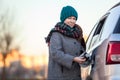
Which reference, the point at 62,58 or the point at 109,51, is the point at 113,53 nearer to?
the point at 109,51

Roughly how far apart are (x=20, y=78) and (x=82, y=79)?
125 ft

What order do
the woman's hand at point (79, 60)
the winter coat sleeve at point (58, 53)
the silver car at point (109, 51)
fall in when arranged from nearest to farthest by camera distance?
the silver car at point (109, 51)
the woman's hand at point (79, 60)
the winter coat sleeve at point (58, 53)

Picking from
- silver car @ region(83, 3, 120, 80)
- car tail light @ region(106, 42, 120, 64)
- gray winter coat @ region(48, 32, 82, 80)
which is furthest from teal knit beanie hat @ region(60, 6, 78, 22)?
car tail light @ region(106, 42, 120, 64)

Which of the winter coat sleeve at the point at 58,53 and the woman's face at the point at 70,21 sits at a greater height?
the woman's face at the point at 70,21

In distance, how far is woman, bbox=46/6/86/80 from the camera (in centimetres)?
575

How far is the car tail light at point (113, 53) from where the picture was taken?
16.4 ft

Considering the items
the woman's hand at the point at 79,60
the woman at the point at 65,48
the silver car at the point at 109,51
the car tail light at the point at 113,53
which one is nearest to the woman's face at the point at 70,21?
the woman at the point at 65,48

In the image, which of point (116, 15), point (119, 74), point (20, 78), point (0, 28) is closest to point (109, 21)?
point (116, 15)

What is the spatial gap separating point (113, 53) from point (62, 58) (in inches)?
33.4

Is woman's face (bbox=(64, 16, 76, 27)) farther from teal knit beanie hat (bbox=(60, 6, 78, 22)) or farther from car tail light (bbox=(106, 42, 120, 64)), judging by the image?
car tail light (bbox=(106, 42, 120, 64))

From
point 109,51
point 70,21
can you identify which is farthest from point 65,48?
point 109,51

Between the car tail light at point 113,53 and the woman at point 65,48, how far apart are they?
29.1 inches

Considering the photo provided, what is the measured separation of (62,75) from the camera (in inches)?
230

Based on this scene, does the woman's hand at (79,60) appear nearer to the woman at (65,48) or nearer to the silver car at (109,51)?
the woman at (65,48)
